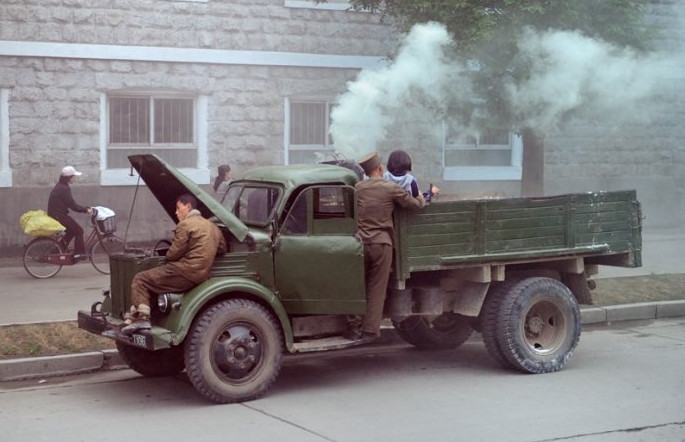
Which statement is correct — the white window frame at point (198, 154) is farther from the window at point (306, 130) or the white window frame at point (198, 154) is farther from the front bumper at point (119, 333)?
the front bumper at point (119, 333)

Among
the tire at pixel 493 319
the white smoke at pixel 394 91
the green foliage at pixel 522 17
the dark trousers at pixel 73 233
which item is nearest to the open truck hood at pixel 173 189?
the tire at pixel 493 319

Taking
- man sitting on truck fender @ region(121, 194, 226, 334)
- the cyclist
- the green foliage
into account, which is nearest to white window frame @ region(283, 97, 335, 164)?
the green foliage

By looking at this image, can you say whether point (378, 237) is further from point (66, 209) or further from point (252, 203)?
point (66, 209)

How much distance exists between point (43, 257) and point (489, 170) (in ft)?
30.1

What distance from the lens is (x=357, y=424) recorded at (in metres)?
7.68

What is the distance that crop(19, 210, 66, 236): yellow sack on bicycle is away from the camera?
47.8 ft

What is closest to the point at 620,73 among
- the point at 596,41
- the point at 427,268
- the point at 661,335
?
the point at 596,41

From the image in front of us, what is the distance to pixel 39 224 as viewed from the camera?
1456 cm

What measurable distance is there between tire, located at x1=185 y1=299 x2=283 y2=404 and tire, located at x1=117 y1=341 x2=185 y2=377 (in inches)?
39.0

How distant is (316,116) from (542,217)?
9354mm

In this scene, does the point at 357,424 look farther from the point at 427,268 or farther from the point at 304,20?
the point at 304,20

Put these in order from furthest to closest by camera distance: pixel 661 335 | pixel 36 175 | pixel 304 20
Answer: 1. pixel 304 20
2. pixel 36 175
3. pixel 661 335

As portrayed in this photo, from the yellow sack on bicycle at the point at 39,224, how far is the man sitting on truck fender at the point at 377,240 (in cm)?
690

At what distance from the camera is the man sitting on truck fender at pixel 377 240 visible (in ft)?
29.4
